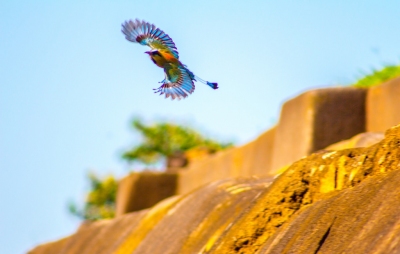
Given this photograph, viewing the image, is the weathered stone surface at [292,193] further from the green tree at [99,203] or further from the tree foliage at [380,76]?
the green tree at [99,203]

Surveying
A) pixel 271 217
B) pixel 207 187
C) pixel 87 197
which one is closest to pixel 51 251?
pixel 207 187

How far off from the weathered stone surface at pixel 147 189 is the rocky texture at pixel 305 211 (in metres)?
6.25

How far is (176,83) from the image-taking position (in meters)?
5.19

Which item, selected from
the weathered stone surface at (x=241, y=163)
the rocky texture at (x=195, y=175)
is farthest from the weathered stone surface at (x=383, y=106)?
the rocky texture at (x=195, y=175)

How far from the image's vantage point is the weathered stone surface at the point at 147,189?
15070 mm

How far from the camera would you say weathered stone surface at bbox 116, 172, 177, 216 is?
49.4ft

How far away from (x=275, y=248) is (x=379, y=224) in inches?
34.4

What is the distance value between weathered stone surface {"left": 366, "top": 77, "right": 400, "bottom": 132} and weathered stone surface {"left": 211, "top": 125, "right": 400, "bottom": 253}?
2877 millimetres

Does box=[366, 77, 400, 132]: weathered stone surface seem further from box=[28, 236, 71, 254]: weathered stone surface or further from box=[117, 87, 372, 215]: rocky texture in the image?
box=[28, 236, 71, 254]: weathered stone surface

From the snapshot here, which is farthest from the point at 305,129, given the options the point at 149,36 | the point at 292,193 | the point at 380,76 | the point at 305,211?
the point at 149,36

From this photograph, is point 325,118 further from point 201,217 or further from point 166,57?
point 166,57

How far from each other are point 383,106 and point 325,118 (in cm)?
80

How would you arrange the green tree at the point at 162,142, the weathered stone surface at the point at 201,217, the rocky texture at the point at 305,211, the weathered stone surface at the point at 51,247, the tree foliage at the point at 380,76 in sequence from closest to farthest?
1. the rocky texture at the point at 305,211
2. the weathered stone surface at the point at 201,217
3. the tree foliage at the point at 380,76
4. the weathered stone surface at the point at 51,247
5. the green tree at the point at 162,142

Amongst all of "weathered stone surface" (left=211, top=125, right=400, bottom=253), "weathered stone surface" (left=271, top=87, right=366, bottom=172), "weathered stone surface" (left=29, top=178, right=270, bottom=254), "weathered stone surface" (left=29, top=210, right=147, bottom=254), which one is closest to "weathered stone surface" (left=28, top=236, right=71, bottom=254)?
"weathered stone surface" (left=29, top=210, right=147, bottom=254)
